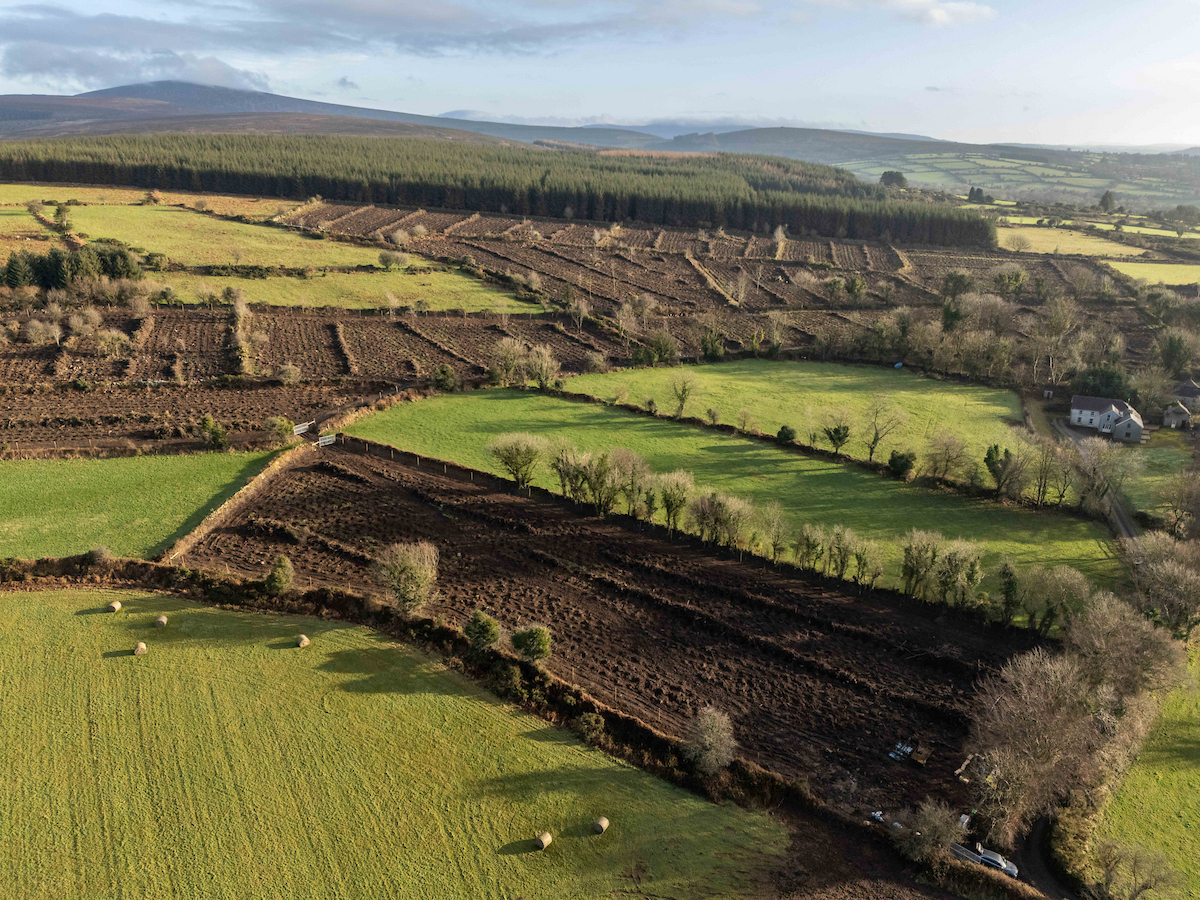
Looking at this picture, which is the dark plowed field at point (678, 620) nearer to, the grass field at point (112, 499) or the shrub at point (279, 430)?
the grass field at point (112, 499)

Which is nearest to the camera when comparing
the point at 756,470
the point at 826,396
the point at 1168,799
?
the point at 1168,799

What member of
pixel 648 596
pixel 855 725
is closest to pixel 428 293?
pixel 648 596

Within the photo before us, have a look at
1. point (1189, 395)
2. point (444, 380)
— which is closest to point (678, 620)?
point (444, 380)

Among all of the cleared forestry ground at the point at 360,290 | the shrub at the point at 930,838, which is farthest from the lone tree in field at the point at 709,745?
the cleared forestry ground at the point at 360,290

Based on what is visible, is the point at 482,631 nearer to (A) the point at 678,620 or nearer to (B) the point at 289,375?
(A) the point at 678,620

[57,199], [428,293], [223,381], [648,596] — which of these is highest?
[57,199]

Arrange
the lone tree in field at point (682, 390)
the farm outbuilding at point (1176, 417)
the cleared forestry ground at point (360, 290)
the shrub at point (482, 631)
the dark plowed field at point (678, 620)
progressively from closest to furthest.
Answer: the dark plowed field at point (678, 620)
the shrub at point (482, 631)
the lone tree in field at point (682, 390)
the farm outbuilding at point (1176, 417)
the cleared forestry ground at point (360, 290)

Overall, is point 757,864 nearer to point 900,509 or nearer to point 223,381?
point 900,509
